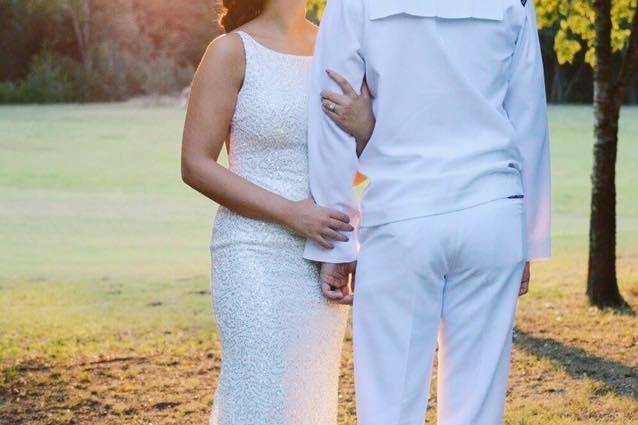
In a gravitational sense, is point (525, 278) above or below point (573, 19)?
below

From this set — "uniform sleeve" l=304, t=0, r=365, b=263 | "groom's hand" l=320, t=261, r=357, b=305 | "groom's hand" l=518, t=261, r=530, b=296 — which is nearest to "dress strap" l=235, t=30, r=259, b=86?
"uniform sleeve" l=304, t=0, r=365, b=263

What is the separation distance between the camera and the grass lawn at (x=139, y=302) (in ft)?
19.4

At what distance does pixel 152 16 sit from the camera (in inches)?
697

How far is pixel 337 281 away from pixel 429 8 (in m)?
0.72

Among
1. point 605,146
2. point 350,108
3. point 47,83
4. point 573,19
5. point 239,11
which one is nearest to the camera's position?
point 350,108

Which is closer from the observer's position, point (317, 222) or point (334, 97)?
point (334, 97)

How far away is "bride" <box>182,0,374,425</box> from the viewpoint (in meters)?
2.85

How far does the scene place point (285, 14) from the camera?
9.64 feet

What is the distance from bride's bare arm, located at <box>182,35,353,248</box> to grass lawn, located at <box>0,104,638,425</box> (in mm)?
2700

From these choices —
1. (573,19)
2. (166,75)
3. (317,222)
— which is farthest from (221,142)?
(166,75)

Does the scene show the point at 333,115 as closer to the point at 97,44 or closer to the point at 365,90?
the point at 365,90

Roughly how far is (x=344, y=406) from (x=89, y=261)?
7.86 metres

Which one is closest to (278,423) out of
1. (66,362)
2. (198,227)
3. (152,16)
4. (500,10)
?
(500,10)

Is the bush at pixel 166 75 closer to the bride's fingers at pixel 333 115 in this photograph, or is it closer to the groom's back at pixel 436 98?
the bride's fingers at pixel 333 115
